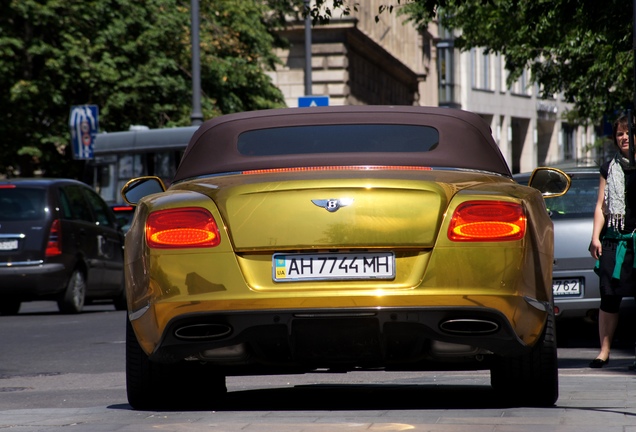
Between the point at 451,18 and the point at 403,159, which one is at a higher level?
the point at 451,18

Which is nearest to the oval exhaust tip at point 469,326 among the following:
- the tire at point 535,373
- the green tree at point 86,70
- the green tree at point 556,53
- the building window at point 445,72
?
the tire at point 535,373

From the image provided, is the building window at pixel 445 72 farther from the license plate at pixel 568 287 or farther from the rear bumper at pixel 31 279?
the license plate at pixel 568 287

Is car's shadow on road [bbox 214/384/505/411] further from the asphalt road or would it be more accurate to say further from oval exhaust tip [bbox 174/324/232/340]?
oval exhaust tip [bbox 174/324/232/340]

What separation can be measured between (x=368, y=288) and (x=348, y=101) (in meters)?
44.0

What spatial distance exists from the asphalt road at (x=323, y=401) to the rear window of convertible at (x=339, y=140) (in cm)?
125

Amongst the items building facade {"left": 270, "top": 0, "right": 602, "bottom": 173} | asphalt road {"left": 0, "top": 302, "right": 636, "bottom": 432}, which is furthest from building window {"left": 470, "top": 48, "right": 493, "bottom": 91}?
asphalt road {"left": 0, "top": 302, "right": 636, "bottom": 432}

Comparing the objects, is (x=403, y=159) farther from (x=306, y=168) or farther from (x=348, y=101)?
(x=348, y=101)

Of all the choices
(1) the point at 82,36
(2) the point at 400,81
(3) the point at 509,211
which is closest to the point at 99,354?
(3) the point at 509,211

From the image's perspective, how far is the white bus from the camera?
29.3m

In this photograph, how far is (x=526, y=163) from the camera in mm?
87938

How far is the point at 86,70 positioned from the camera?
36.2 metres

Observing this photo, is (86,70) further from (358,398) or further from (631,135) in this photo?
(358,398)

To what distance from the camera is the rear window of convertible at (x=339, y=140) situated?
24.1 feet

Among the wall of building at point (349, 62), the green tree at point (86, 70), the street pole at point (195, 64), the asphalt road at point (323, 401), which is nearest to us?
the asphalt road at point (323, 401)
